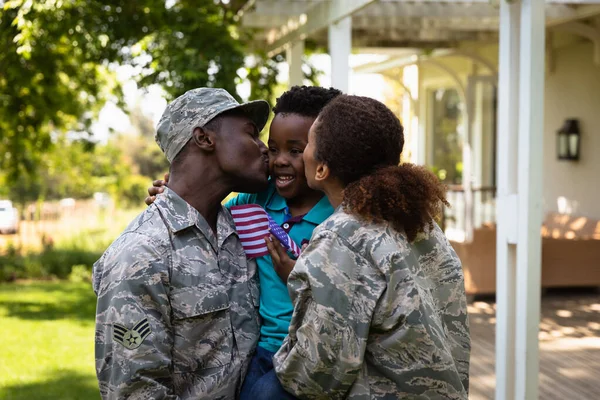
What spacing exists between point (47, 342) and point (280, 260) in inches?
270

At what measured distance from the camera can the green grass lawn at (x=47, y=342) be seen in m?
6.67

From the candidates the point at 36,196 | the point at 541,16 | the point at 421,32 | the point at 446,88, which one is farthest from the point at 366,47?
the point at 36,196

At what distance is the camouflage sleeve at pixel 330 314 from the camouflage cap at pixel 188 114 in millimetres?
557

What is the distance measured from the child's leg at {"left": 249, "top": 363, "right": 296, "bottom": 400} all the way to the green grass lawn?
178 inches

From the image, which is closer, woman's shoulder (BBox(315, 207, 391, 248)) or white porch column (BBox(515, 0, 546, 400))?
woman's shoulder (BBox(315, 207, 391, 248))

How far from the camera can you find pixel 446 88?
554 inches

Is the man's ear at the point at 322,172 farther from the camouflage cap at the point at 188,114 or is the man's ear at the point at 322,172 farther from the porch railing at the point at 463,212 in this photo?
the porch railing at the point at 463,212

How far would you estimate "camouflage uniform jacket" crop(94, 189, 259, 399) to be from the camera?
6.84 feet

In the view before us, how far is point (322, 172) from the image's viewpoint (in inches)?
82.0

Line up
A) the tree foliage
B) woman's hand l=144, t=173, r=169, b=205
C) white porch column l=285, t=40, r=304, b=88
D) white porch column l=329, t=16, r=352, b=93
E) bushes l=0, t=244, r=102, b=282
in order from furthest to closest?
bushes l=0, t=244, r=102, b=282 → white porch column l=285, t=40, r=304, b=88 → the tree foliage → white porch column l=329, t=16, r=352, b=93 → woman's hand l=144, t=173, r=169, b=205

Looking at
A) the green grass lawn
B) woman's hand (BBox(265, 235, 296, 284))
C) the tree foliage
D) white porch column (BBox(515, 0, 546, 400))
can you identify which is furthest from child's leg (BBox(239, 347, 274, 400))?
the tree foliage

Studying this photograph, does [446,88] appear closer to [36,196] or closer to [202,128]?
[202,128]

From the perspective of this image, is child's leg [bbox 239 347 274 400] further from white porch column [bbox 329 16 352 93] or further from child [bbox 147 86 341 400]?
white porch column [bbox 329 16 352 93]

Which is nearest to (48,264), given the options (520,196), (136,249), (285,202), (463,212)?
(463,212)
